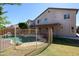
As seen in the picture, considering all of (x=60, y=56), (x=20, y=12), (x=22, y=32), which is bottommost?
(x=60, y=56)

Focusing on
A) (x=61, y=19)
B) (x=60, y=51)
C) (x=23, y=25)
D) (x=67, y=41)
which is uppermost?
(x=61, y=19)

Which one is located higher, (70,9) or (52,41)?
(70,9)

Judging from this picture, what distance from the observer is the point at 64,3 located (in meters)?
4.56

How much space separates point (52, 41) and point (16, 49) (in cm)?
68

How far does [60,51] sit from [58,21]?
545 millimetres

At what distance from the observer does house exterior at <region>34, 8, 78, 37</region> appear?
4.66 m

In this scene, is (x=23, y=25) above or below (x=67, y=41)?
above

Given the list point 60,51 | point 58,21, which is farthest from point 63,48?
point 58,21

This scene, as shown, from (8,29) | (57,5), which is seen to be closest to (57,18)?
(57,5)

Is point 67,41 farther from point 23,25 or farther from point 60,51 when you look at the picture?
point 23,25

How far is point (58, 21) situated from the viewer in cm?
470

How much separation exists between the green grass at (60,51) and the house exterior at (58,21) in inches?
9.0

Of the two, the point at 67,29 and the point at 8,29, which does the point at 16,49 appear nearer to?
the point at 8,29

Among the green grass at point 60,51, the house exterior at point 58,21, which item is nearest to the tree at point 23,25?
the house exterior at point 58,21
